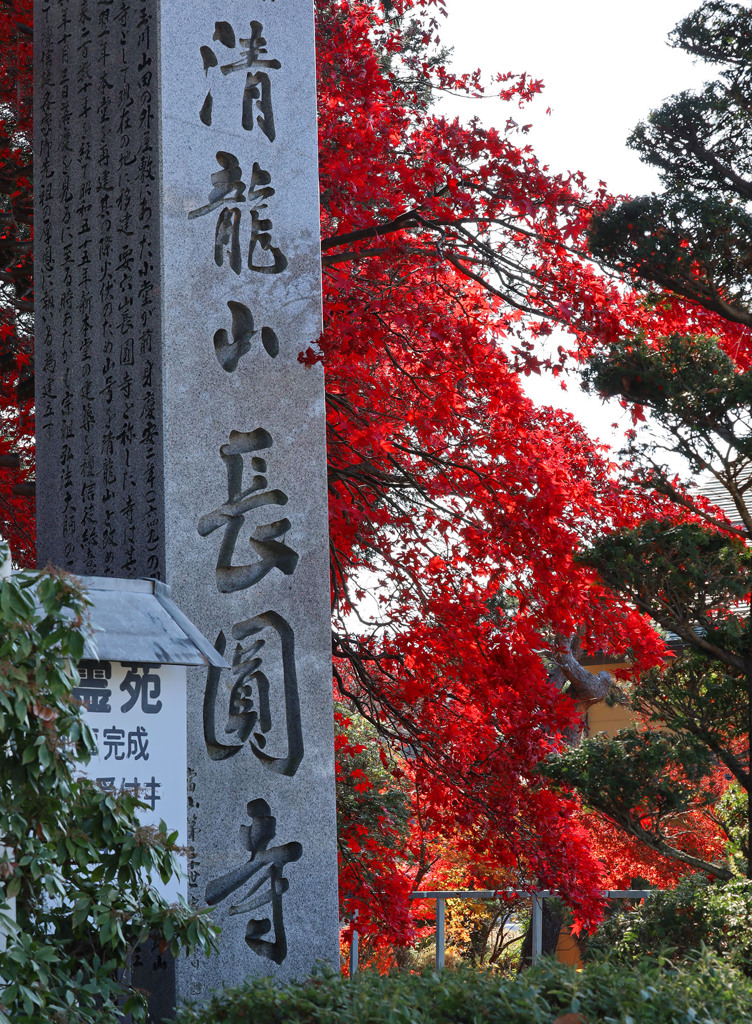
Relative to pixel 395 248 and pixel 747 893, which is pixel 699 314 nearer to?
pixel 395 248

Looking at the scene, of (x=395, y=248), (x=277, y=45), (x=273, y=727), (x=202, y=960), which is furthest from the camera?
(x=395, y=248)

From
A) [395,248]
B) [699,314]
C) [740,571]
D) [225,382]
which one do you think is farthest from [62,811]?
[699,314]

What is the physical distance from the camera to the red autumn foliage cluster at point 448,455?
221 inches

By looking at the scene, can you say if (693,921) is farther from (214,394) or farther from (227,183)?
(227,183)

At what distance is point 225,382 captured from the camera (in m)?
4.89

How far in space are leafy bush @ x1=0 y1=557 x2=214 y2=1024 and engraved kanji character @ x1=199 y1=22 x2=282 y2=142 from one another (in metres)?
3.08

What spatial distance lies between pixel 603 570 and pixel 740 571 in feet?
2.40

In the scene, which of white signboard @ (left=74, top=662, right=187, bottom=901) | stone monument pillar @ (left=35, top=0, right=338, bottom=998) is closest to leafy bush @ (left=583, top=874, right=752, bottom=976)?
stone monument pillar @ (left=35, top=0, right=338, bottom=998)

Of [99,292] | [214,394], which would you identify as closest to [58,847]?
[214,394]

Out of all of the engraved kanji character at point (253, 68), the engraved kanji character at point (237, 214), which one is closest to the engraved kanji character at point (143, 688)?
the engraved kanji character at point (237, 214)

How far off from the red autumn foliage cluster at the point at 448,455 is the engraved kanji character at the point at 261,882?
1990 mm

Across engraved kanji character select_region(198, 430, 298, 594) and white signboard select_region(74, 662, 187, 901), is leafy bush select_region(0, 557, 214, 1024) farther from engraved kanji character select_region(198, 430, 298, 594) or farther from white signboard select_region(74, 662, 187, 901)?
engraved kanji character select_region(198, 430, 298, 594)

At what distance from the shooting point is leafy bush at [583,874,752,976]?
6.45m

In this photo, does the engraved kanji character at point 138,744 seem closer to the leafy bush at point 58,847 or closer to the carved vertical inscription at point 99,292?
the leafy bush at point 58,847
